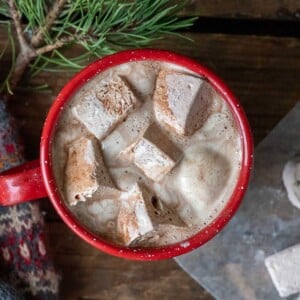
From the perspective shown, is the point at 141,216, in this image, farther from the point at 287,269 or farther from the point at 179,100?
the point at 287,269

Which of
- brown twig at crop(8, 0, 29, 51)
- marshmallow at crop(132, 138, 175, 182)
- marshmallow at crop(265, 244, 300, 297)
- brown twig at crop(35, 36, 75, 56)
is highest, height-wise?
brown twig at crop(8, 0, 29, 51)

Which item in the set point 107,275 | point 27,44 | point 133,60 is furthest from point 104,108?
point 107,275

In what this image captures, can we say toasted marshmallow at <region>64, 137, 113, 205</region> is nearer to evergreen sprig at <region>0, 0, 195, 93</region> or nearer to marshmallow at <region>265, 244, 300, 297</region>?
evergreen sprig at <region>0, 0, 195, 93</region>

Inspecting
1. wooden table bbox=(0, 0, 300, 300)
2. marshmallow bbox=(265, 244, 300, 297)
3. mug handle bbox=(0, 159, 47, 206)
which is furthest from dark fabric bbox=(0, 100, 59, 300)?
marshmallow bbox=(265, 244, 300, 297)

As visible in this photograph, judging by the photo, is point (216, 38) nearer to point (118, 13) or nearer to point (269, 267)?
point (118, 13)

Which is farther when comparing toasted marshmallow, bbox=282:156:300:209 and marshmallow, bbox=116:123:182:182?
toasted marshmallow, bbox=282:156:300:209

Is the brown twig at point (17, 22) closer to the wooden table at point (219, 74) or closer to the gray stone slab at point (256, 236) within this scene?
the wooden table at point (219, 74)
